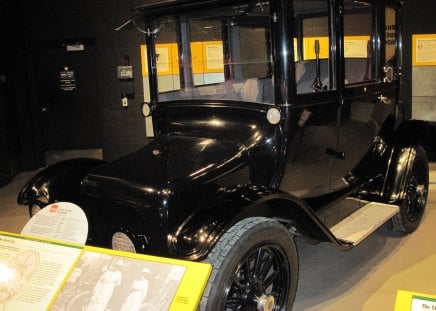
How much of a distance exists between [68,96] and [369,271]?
205 inches

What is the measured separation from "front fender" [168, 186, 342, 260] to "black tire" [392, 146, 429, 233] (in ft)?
4.33

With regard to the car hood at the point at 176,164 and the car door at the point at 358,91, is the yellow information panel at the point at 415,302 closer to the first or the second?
the car hood at the point at 176,164

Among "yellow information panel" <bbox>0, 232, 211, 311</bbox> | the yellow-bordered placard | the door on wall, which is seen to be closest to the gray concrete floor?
"yellow information panel" <bbox>0, 232, 211, 311</bbox>

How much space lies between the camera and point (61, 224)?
2283mm

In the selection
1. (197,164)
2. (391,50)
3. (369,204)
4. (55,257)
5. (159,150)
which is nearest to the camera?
(55,257)

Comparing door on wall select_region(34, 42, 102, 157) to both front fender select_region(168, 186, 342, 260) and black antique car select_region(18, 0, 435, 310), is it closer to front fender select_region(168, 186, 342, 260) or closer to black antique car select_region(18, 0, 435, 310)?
black antique car select_region(18, 0, 435, 310)

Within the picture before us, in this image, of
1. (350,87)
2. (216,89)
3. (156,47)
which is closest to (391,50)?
(350,87)

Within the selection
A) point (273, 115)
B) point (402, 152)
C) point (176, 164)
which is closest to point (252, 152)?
point (273, 115)

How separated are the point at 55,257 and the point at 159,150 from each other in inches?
36.8

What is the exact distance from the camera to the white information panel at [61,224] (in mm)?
2219

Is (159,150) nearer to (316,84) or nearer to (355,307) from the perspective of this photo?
(316,84)

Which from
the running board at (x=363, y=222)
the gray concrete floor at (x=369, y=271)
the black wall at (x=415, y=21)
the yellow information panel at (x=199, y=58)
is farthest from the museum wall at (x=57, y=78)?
the running board at (x=363, y=222)

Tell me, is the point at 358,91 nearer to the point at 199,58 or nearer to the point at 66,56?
the point at 199,58

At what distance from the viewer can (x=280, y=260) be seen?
249 cm
